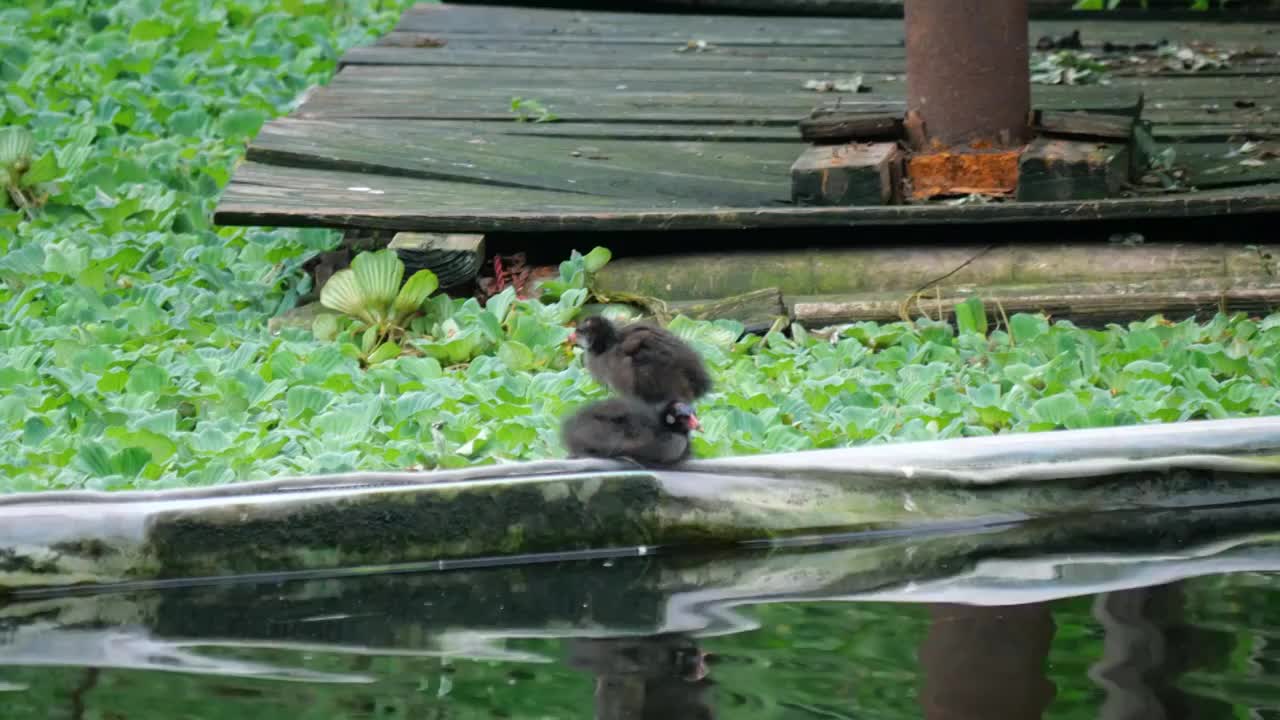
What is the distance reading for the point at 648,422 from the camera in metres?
3.88

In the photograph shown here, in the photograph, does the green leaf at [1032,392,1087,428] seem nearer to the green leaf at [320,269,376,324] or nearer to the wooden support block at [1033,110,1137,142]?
the wooden support block at [1033,110,1137,142]

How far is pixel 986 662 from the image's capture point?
3.25 metres

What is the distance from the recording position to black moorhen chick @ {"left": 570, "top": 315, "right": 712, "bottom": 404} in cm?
400

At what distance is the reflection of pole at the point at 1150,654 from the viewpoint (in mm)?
2986

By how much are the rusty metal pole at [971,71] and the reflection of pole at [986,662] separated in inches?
98.8

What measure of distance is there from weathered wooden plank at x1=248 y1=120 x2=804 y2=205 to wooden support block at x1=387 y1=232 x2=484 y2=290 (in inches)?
19.0

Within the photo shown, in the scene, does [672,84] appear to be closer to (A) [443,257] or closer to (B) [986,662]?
(A) [443,257]

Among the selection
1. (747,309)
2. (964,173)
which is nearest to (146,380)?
(747,309)

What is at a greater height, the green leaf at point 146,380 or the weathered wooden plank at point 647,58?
the green leaf at point 146,380

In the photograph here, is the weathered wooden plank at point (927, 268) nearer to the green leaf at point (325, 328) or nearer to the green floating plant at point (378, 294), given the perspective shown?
the green floating plant at point (378, 294)

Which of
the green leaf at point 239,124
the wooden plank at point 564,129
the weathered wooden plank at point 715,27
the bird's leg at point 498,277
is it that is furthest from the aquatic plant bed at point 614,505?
the weathered wooden plank at point 715,27

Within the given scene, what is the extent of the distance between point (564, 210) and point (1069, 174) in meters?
1.59

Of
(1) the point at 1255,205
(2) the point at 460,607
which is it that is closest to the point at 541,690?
(2) the point at 460,607

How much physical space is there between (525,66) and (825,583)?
16.0 ft
